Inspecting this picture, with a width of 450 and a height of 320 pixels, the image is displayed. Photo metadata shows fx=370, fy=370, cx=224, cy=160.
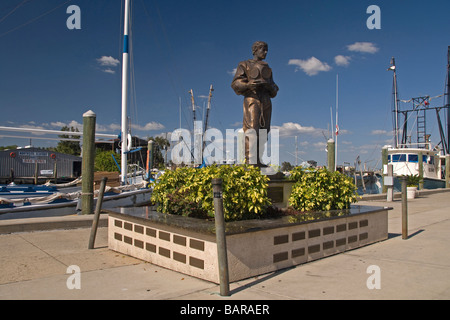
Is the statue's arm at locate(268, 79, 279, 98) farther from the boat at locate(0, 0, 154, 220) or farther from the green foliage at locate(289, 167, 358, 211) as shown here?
the boat at locate(0, 0, 154, 220)

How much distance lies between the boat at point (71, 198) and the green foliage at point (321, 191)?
425cm

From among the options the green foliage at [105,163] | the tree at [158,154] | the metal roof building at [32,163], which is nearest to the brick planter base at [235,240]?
the tree at [158,154]

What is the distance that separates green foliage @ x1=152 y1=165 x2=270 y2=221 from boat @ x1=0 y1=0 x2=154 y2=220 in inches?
146

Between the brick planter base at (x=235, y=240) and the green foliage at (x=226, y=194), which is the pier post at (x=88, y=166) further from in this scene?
the green foliage at (x=226, y=194)

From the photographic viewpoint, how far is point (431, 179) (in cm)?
3388

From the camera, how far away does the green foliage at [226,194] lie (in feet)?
17.8

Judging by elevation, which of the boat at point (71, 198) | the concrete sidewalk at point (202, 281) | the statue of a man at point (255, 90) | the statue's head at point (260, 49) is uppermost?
the statue's head at point (260, 49)

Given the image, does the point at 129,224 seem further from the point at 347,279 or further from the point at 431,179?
the point at 431,179

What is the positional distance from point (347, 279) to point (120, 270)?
2978 millimetres

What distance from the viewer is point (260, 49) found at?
8.20 m

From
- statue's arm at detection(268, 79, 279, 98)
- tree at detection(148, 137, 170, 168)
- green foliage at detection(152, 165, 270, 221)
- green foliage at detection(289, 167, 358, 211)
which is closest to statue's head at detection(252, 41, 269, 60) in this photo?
statue's arm at detection(268, 79, 279, 98)

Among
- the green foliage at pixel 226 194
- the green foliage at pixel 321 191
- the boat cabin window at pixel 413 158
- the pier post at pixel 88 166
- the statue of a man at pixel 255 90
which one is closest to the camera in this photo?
the green foliage at pixel 226 194

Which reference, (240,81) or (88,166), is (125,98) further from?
(240,81)

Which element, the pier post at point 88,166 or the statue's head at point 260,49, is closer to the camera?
the statue's head at point 260,49
